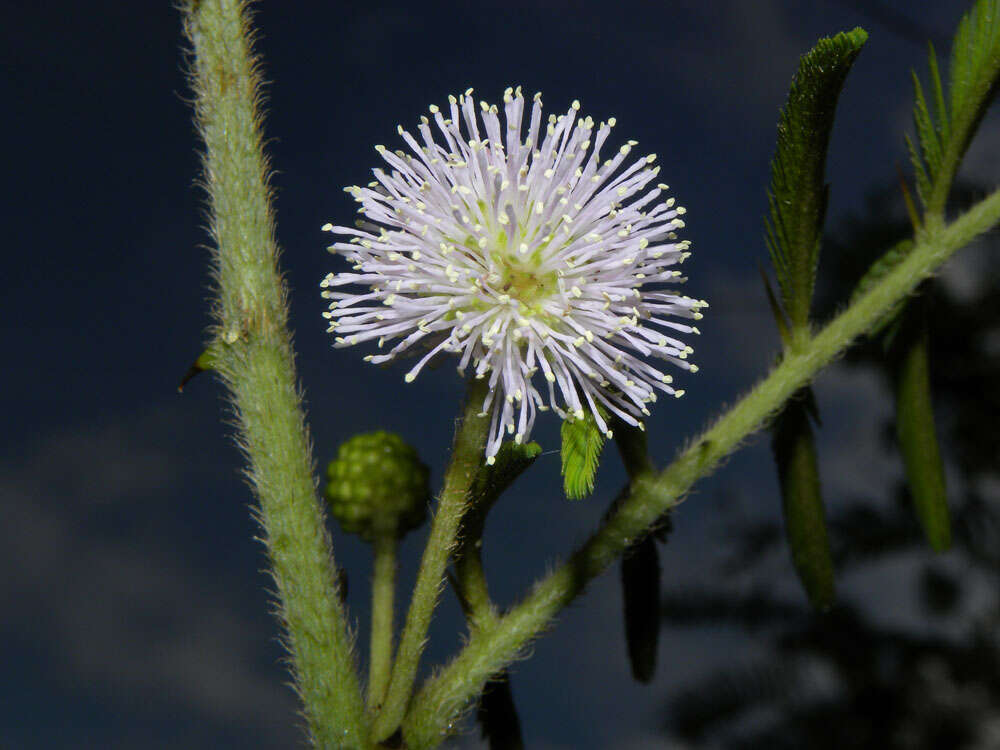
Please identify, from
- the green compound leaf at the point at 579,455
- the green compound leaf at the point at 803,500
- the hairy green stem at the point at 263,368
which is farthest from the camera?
the green compound leaf at the point at 803,500

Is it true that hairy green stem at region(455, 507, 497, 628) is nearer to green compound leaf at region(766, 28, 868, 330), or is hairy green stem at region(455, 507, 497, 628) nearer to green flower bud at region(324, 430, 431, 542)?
green flower bud at region(324, 430, 431, 542)

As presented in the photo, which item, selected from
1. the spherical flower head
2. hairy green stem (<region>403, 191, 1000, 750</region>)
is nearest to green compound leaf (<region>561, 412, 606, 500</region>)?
the spherical flower head

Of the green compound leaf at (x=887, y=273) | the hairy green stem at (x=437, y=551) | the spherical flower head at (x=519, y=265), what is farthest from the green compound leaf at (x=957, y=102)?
the hairy green stem at (x=437, y=551)

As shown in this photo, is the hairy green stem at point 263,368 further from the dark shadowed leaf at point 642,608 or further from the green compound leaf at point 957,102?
the green compound leaf at point 957,102

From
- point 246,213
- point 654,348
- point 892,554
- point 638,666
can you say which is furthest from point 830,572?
point 892,554

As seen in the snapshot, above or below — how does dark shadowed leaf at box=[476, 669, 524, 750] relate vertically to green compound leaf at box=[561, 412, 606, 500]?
below

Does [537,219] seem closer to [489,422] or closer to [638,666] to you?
[489,422]
